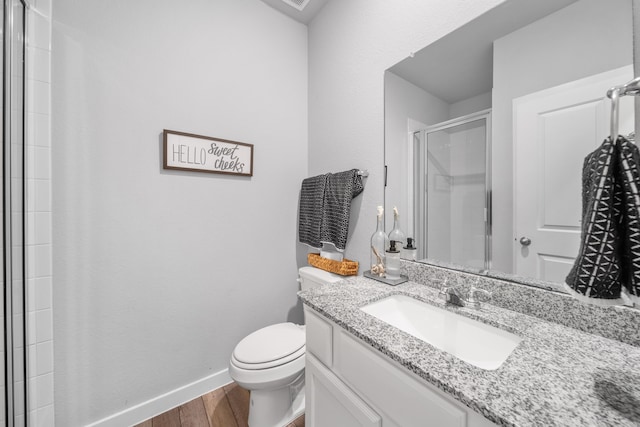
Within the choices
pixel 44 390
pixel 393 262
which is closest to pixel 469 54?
pixel 393 262

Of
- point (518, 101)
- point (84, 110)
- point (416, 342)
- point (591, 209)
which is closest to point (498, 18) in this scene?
point (518, 101)

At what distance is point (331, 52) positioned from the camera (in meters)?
1.61

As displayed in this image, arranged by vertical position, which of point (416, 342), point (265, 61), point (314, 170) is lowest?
point (416, 342)

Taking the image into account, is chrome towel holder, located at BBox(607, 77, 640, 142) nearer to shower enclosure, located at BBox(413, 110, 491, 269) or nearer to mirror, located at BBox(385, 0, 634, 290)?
mirror, located at BBox(385, 0, 634, 290)

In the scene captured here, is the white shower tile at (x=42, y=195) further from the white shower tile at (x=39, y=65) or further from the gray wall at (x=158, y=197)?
the white shower tile at (x=39, y=65)

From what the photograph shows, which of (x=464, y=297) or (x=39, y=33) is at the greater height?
(x=39, y=33)

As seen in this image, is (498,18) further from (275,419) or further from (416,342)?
(275,419)

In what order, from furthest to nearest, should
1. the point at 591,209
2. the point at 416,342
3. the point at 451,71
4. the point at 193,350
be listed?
the point at 193,350 → the point at 451,71 → the point at 416,342 → the point at 591,209

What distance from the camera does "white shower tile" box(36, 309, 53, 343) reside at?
102 centimetres

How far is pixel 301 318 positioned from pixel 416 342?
137cm

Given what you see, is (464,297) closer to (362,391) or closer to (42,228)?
(362,391)

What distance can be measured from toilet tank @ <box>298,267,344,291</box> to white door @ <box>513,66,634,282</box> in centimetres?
86

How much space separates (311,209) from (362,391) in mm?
1091
